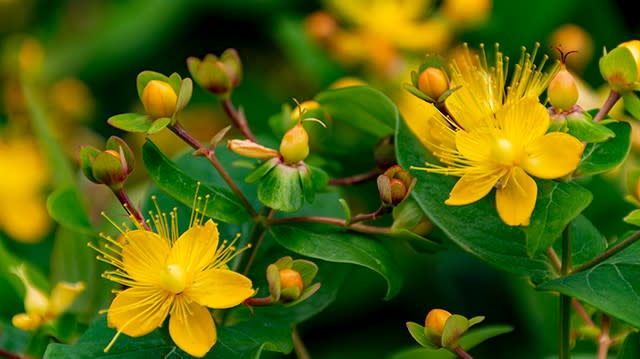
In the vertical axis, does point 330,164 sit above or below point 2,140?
above

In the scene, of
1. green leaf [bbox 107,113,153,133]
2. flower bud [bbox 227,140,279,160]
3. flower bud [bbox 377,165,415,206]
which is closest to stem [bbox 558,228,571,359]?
flower bud [bbox 377,165,415,206]

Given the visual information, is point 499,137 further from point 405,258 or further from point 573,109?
point 405,258

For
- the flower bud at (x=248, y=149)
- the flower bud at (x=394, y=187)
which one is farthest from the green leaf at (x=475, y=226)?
the flower bud at (x=248, y=149)

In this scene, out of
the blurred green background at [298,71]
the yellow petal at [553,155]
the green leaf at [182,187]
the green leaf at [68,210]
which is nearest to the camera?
the yellow petal at [553,155]

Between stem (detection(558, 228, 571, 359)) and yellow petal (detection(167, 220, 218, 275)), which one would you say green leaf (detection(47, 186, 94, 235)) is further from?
stem (detection(558, 228, 571, 359))

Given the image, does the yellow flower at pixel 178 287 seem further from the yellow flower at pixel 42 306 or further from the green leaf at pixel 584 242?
the green leaf at pixel 584 242

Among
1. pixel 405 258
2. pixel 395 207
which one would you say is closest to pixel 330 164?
pixel 395 207

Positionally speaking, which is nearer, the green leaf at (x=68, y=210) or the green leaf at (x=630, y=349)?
the green leaf at (x=630, y=349)
